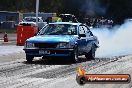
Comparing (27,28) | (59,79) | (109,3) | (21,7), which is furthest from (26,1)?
(59,79)

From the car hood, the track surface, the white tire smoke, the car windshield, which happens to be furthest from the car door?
the white tire smoke

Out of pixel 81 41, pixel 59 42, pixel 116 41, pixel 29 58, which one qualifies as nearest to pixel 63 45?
pixel 59 42

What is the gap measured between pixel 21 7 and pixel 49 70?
85563 millimetres

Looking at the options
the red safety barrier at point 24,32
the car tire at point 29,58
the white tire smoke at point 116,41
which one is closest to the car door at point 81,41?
the car tire at point 29,58

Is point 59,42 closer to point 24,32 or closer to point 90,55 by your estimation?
point 90,55

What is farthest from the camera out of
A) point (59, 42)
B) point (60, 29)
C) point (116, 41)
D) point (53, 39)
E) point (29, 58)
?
point (116, 41)

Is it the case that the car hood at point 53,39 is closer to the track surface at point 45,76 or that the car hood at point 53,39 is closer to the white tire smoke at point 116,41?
the track surface at point 45,76

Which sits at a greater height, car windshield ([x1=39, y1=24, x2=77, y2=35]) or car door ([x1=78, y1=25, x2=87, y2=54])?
car windshield ([x1=39, y1=24, x2=77, y2=35])

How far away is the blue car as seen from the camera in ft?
48.7

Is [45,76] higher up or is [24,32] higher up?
[24,32]

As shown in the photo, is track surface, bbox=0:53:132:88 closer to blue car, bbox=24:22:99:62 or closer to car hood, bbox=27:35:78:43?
blue car, bbox=24:22:99:62

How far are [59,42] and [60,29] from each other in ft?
4.37

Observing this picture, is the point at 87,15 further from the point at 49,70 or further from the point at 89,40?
the point at 49,70

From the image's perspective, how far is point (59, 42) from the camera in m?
14.8
